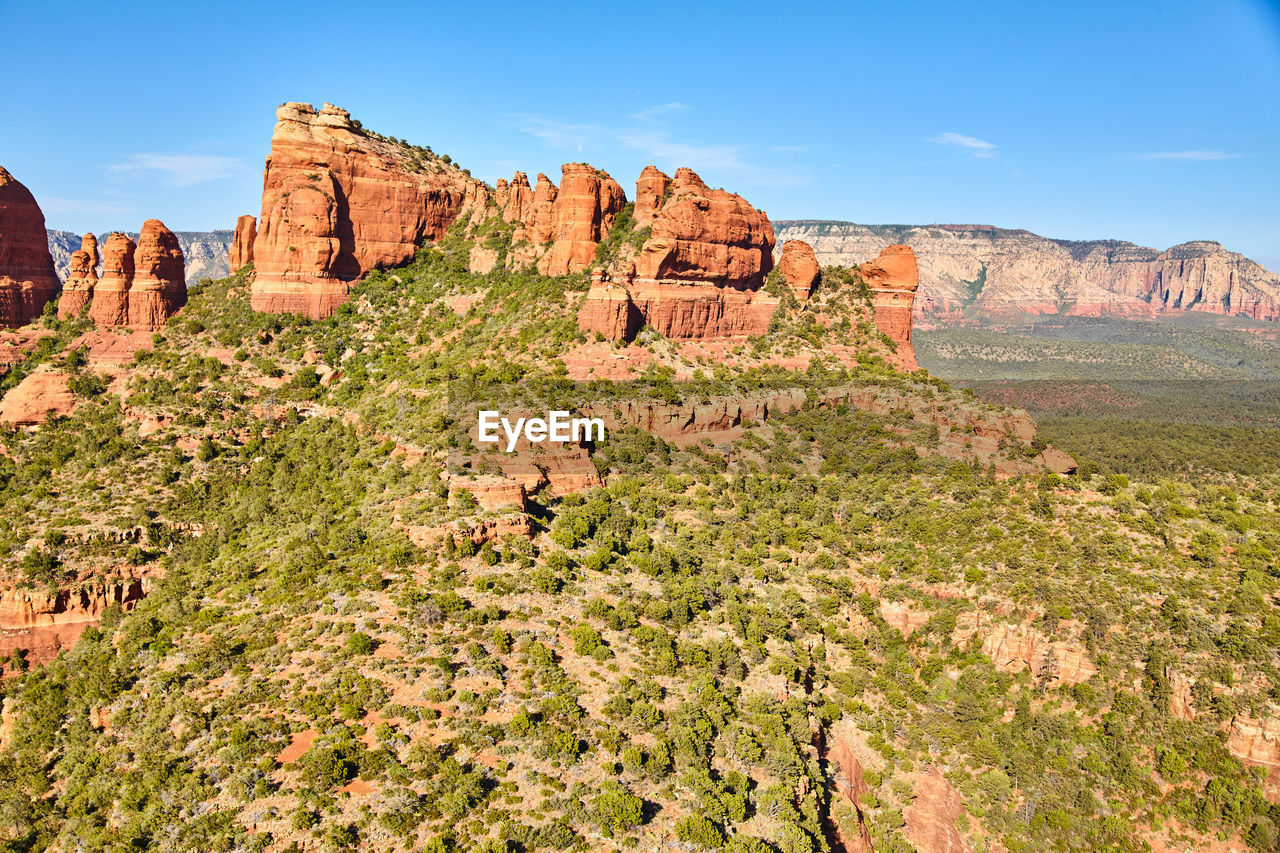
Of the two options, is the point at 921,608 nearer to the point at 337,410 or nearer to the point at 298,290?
the point at 337,410

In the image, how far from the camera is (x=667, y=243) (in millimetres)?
61156

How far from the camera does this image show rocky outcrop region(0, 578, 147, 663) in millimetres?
35938

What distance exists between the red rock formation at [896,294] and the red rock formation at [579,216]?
2914 centimetres

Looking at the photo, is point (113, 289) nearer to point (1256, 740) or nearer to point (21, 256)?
point (21, 256)

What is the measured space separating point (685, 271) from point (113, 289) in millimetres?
49836

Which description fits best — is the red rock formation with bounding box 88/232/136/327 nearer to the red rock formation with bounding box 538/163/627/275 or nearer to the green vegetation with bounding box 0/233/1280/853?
the green vegetation with bounding box 0/233/1280/853

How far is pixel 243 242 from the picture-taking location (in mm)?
70062

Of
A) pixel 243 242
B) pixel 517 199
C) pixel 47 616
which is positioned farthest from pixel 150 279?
pixel 47 616

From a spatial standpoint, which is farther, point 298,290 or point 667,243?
point 298,290

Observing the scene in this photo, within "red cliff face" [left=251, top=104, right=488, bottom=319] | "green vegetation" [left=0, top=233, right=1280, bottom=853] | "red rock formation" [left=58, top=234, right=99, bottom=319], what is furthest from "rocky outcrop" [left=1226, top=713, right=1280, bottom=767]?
"red rock formation" [left=58, top=234, right=99, bottom=319]

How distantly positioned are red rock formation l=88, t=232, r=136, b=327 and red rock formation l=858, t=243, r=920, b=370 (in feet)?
232

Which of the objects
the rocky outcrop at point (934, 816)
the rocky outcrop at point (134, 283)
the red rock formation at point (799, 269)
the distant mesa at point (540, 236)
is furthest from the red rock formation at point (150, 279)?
the rocky outcrop at point (934, 816)

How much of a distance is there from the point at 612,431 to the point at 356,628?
83.6 feet

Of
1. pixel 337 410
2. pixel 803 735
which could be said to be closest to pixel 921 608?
pixel 803 735
